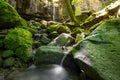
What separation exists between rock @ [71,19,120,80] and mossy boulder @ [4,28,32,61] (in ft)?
6.69

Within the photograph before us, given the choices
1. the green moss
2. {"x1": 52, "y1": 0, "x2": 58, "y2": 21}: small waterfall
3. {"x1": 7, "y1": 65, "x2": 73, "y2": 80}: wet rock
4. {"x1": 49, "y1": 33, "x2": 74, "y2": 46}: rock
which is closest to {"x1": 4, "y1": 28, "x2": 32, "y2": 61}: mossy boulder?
the green moss

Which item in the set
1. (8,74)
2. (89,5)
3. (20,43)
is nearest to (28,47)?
(20,43)

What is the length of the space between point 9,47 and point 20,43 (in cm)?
38

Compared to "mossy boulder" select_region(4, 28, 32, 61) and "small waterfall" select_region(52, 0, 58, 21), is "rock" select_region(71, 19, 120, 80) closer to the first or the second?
"mossy boulder" select_region(4, 28, 32, 61)

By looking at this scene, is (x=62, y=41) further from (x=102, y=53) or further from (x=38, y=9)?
(x=38, y=9)

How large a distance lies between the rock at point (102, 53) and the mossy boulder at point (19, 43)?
2038 mm

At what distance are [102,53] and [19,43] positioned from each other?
3.20 m

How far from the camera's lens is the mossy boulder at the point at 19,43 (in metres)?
6.55

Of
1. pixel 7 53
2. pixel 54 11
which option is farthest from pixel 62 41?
pixel 54 11

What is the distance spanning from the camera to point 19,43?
6789mm

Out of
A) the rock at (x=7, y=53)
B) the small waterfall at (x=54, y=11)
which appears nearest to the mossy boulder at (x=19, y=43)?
the rock at (x=7, y=53)

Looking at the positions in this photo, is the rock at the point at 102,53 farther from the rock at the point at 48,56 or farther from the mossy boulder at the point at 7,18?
the mossy boulder at the point at 7,18

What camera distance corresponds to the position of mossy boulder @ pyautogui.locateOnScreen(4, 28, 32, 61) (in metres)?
6.55

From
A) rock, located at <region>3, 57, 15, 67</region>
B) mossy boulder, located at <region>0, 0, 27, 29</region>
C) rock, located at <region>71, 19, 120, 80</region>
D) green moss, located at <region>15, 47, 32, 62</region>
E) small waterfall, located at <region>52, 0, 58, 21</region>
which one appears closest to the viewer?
rock, located at <region>71, 19, 120, 80</region>
